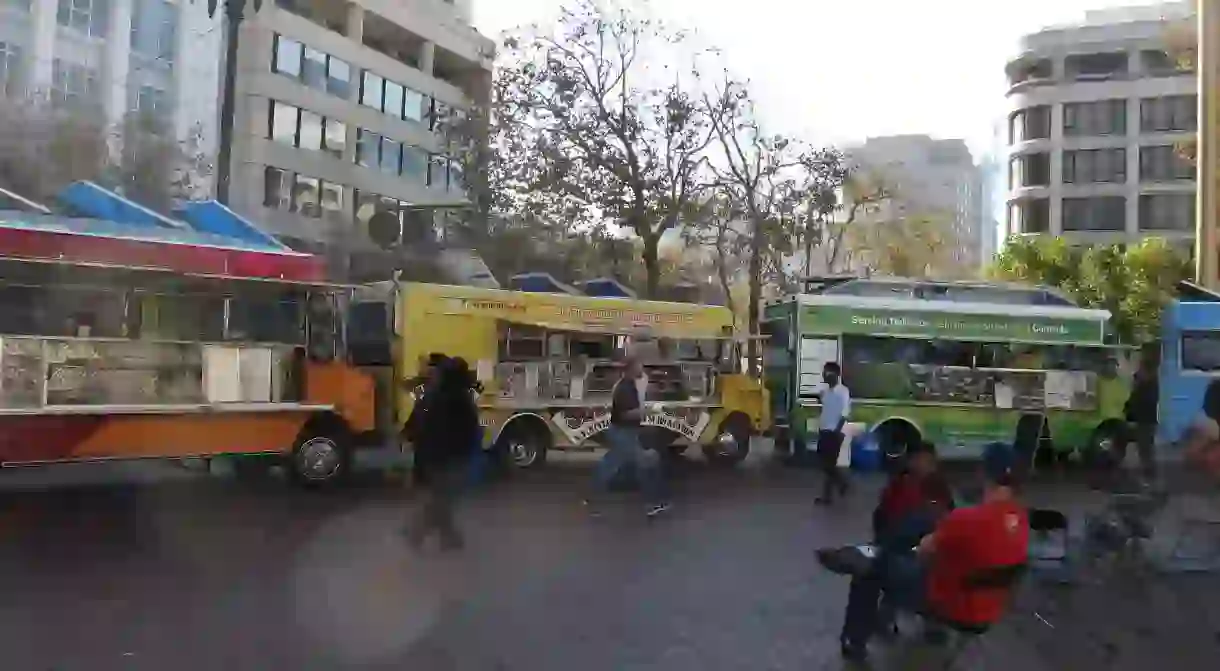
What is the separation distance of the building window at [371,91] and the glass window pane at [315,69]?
2.23m

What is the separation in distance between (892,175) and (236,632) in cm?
3718

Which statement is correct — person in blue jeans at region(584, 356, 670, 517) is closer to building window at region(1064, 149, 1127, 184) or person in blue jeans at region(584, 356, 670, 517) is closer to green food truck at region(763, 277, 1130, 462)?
green food truck at region(763, 277, 1130, 462)

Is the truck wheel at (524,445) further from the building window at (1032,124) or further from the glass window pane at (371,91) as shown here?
the building window at (1032,124)

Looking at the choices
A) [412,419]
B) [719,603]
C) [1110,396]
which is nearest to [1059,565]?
[719,603]

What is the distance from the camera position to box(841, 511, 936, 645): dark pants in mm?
6062

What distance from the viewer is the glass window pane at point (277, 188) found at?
40594 mm

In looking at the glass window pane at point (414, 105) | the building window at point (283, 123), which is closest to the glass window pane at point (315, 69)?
the building window at point (283, 123)

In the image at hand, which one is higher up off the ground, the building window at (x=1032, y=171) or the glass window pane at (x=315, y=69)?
the building window at (x=1032, y=171)

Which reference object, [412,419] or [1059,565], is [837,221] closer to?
[412,419]

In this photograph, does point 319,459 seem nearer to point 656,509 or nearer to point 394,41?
point 656,509

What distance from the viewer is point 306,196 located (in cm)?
4234

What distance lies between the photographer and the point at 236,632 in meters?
7.13

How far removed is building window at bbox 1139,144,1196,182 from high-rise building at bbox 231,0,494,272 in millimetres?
35776

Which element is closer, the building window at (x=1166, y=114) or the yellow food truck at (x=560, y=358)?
the yellow food truck at (x=560, y=358)
